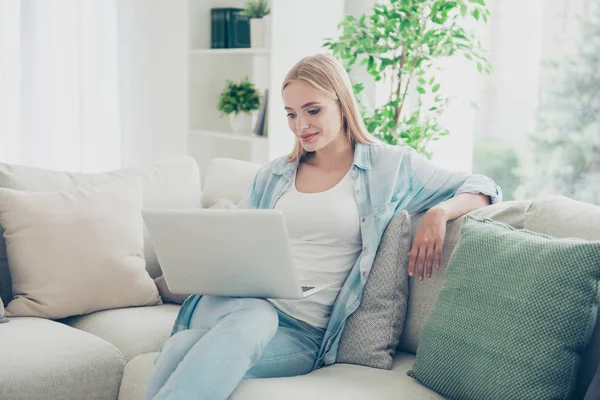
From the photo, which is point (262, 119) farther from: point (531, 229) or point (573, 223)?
point (573, 223)

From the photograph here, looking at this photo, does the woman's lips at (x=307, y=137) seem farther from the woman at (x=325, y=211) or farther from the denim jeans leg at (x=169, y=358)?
the denim jeans leg at (x=169, y=358)


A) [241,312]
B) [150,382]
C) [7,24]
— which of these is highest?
[7,24]

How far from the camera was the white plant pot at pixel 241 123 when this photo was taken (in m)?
4.13

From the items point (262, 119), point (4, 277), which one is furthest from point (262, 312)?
point (262, 119)

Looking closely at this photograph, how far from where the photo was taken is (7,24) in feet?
12.0

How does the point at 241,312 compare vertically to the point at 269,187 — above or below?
below

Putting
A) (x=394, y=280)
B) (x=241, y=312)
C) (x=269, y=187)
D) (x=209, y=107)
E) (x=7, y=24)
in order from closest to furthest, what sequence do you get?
1. (x=241, y=312)
2. (x=394, y=280)
3. (x=269, y=187)
4. (x=7, y=24)
5. (x=209, y=107)

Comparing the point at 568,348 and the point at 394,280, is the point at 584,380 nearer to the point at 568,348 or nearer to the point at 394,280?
the point at 568,348

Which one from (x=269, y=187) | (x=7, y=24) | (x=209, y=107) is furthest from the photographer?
(x=209, y=107)

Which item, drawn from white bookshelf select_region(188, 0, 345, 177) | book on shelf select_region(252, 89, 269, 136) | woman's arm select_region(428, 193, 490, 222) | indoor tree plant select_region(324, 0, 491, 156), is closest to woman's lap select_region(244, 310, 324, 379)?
woman's arm select_region(428, 193, 490, 222)

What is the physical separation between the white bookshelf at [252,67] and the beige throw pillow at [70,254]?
4.84ft

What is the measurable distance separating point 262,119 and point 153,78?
2.50 ft

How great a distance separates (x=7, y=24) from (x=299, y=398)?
9.01ft

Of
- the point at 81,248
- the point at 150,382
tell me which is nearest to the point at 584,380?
the point at 150,382
